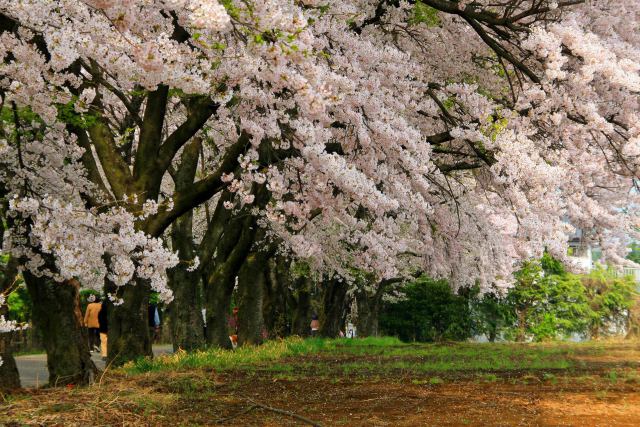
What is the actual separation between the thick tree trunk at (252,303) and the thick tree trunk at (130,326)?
6.86m

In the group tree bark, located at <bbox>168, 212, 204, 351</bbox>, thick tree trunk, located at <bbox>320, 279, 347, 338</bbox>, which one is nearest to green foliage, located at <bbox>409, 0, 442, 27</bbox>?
tree bark, located at <bbox>168, 212, 204, 351</bbox>

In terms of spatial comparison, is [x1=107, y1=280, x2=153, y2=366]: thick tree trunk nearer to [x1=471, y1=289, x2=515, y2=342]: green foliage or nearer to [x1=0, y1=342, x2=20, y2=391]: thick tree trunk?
[x1=0, y1=342, x2=20, y2=391]: thick tree trunk

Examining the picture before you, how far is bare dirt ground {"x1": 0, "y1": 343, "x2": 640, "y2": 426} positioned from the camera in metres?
8.41

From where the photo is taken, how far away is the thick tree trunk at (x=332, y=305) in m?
35.3

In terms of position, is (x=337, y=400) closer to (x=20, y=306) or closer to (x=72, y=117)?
(x=72, y=117)

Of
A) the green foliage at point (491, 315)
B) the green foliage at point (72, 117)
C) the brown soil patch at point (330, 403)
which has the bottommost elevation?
the brown soil patch at point (330, 403)

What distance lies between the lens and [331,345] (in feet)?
84.6

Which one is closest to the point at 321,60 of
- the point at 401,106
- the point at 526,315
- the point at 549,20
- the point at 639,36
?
the point at 401,106

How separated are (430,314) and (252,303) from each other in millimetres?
20720

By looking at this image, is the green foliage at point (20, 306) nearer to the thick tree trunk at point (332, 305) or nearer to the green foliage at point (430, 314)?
the thick tree trunk at point (332, 305)

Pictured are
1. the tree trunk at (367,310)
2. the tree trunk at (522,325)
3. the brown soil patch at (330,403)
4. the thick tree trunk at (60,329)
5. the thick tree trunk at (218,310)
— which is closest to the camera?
the brown soil patch at (330,403)

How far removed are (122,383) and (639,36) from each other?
935 centimetres

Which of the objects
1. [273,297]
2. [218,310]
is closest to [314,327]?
[273,297]

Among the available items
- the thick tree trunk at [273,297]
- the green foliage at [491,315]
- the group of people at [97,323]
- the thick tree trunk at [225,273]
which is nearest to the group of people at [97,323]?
the group of people at [97,323]
